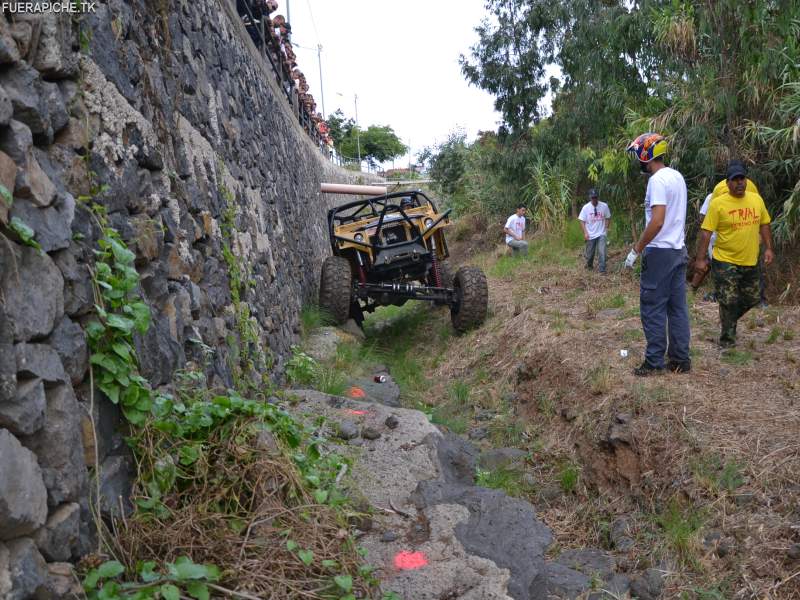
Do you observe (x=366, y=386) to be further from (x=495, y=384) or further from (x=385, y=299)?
(x=385, y=299)

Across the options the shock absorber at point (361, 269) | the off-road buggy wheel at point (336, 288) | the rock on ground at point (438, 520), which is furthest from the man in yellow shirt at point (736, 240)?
the shock absorber at point (361, 269)

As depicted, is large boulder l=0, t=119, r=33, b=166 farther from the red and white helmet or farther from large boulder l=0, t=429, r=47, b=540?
the red and white helmet

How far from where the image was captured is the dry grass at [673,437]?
3.46 metres

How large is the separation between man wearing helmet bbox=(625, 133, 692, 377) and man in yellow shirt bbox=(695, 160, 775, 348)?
610 millimetres

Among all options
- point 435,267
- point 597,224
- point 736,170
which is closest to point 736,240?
point 736,170

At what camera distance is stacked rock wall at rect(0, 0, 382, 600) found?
2.08 metres

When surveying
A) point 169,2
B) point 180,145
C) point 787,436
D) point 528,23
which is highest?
point 528,23

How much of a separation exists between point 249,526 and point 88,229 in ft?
4.18

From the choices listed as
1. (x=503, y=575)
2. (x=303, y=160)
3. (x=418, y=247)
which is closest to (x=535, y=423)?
(x=503, y=575)

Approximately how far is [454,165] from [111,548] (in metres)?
24.8

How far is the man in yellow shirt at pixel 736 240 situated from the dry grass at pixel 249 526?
4122 mm

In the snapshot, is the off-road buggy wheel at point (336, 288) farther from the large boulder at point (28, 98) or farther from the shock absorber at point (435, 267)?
the large boulder at point (28, 98)

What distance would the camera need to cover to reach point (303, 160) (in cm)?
1398

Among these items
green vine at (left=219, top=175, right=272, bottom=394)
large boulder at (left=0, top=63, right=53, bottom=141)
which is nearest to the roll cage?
green vine at (left=219, top=175, right=272, bottom=394)
